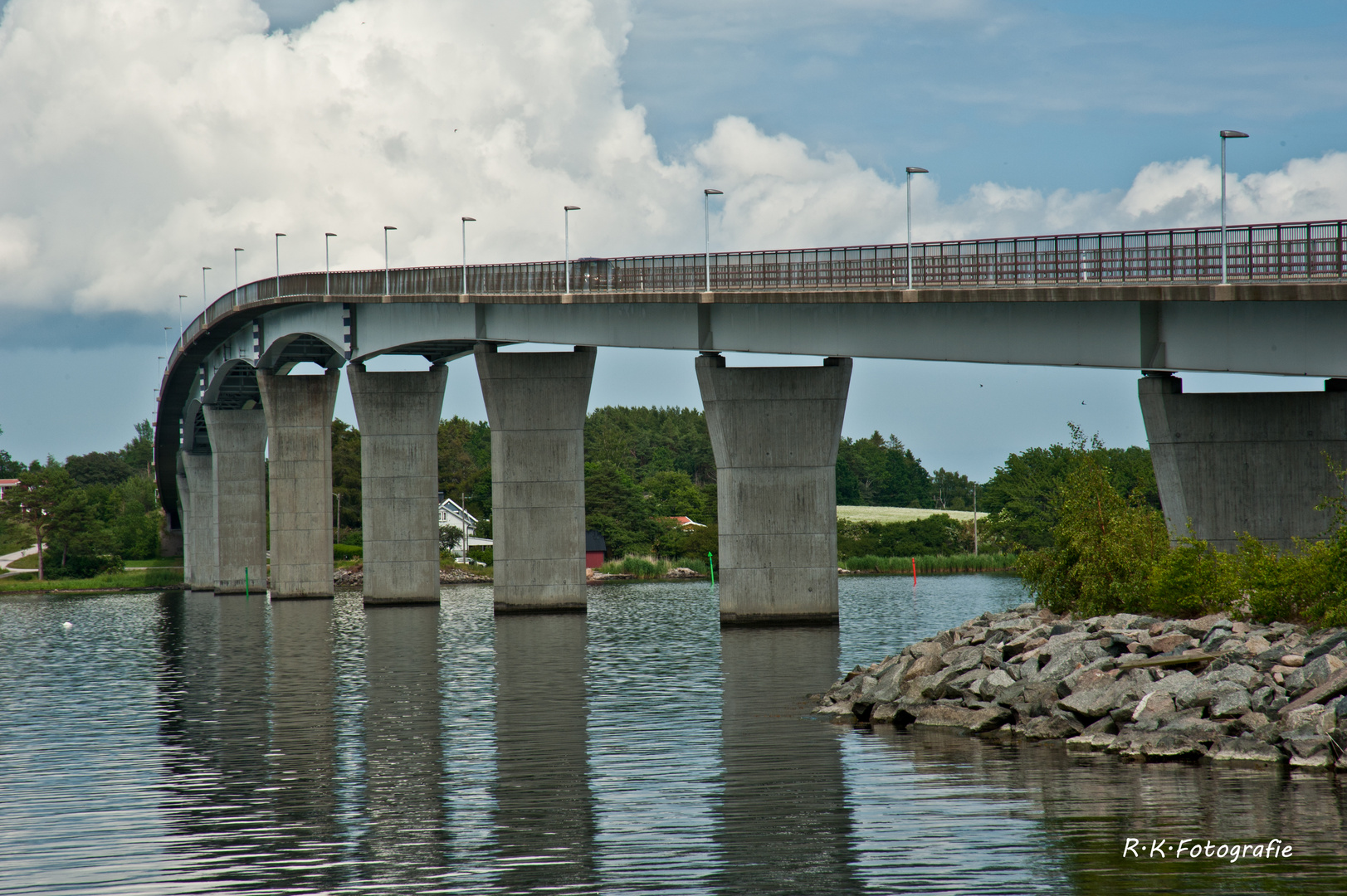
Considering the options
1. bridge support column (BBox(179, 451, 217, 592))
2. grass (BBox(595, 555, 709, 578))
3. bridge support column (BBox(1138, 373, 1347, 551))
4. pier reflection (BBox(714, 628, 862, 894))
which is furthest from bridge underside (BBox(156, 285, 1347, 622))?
grass (BBox(595, 555, 709, 578))

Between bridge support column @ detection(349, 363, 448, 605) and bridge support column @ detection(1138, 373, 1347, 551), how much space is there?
137 feet

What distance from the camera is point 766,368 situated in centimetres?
4988

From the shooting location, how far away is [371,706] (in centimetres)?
3284

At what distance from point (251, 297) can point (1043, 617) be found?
63261mm

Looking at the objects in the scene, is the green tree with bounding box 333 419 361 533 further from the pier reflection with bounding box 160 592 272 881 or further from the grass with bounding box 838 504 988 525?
the pier reflection with bounding box 160 592 272 881

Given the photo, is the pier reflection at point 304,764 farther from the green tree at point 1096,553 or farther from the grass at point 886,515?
the grass at point 886,515

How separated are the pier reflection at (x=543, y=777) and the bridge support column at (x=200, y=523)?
78.1 meters

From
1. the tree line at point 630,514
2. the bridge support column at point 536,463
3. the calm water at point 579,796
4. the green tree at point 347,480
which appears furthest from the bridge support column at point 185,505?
the calm water at point 579,796

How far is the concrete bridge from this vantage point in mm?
35281

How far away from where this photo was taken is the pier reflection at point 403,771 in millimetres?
16578

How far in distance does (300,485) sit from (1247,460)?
56.8 m

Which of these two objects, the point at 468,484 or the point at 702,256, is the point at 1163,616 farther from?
the point at 468,484

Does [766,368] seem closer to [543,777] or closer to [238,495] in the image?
[543,777]

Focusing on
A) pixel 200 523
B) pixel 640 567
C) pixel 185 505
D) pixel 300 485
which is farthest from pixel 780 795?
pixel 185 505
